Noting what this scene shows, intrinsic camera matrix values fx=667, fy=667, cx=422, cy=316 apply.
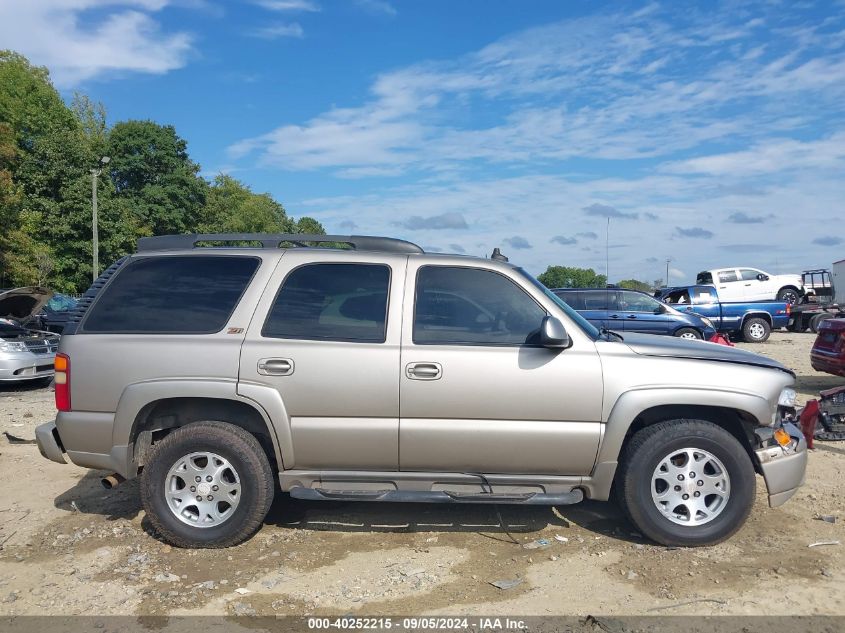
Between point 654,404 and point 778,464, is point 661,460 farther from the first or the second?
point 778,464

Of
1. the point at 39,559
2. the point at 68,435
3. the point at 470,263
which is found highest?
the point at 470,263

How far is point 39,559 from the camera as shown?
4355 mm

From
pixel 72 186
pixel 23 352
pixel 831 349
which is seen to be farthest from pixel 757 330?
pixel 72 186

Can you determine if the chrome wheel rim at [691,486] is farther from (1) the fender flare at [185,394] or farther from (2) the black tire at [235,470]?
(2) the black tire at [235,470]

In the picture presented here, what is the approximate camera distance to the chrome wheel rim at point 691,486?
171 inches

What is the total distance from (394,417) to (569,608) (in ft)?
4.97

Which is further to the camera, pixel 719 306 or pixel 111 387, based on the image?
pixel 719 306

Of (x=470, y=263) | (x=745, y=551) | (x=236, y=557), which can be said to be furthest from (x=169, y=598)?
(x=745, y=551)

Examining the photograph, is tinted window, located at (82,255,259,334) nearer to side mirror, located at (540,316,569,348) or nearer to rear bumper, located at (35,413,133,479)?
rear bumper, located at (35,413,133,479)

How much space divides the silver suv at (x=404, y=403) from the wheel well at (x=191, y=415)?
0.01 m

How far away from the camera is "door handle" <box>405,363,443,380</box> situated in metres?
4.28

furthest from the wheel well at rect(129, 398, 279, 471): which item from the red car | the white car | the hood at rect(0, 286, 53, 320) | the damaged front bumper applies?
the white car

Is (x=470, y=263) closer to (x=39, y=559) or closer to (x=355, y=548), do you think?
(x=355, y=548)

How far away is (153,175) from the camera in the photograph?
4697 cm
